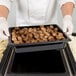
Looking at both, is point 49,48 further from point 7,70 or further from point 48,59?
point 7,70

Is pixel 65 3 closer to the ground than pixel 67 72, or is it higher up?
Result: higher up

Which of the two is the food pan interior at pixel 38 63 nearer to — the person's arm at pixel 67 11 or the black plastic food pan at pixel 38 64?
the black plastic food pan at pixel 38 64

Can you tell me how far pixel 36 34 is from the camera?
→ 138 centimetres

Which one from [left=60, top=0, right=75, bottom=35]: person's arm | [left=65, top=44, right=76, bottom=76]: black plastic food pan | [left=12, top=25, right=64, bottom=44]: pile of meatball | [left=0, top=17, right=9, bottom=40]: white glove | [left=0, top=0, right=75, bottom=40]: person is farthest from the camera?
[left=0, top=0, right=75, bottom=40]: person

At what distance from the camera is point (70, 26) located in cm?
153

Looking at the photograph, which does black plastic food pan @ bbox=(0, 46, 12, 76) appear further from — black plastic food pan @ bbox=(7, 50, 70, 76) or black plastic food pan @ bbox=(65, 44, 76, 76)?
black plastic food pan @ bbox=(65, 44, 76, 76)

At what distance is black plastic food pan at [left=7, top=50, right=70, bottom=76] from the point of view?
1.05 m

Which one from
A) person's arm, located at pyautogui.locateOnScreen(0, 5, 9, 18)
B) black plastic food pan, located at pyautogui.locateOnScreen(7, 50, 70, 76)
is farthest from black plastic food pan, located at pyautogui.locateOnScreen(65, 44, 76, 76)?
person's arm, located at pyautogui.locateOnScreen(0, 5, 9, 18)

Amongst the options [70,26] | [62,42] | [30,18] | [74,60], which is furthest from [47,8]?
[74,60]

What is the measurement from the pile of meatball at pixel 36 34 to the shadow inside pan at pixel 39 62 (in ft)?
0.31

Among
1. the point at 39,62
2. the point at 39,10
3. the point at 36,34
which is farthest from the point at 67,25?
the point at 39,62

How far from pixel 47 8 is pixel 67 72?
0.94 metres

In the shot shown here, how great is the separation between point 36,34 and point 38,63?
0.30m

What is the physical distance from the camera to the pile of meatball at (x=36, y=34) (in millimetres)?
1280
